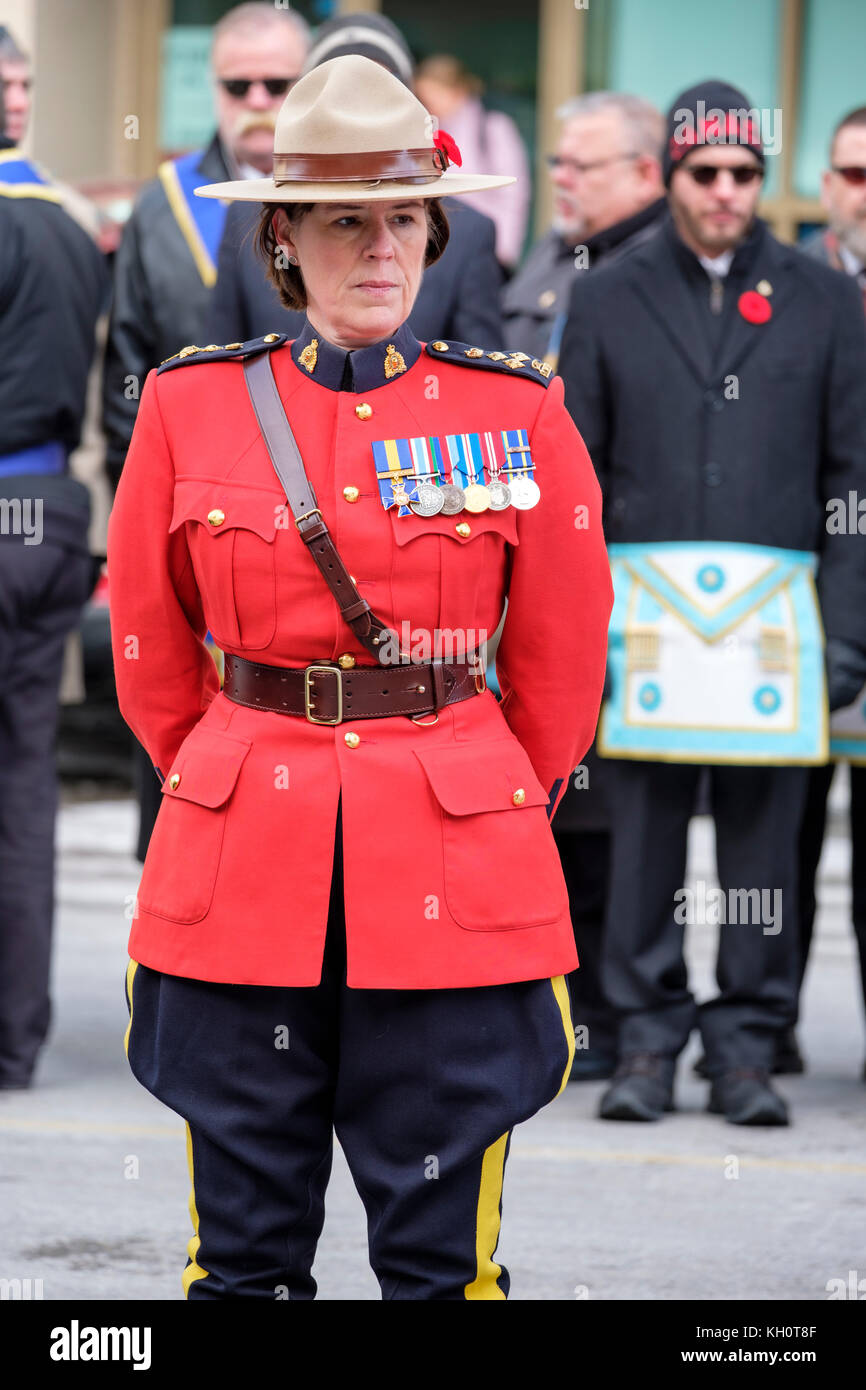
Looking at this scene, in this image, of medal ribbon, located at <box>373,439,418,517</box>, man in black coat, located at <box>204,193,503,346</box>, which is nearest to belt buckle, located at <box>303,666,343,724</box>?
medal ribbon, located at <box>373,439,418,517</box>

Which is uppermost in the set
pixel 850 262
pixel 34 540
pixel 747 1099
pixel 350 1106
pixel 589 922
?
pixel 850 262

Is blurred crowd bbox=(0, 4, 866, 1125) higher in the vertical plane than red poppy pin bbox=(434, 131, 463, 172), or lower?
lower

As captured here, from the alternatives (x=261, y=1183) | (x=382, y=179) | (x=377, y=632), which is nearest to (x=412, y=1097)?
(x=261, y=1183)

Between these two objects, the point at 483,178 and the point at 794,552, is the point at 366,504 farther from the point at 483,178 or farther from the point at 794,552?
the point at 794,552

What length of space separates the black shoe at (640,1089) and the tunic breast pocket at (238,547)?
275 cm

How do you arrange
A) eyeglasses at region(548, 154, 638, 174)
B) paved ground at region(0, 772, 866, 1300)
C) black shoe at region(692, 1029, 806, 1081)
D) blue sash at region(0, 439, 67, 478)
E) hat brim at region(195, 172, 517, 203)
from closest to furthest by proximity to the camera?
1. hat brim at region(195, 172, 517, 203)
2. paved ground at region(0, 772, 866, 1300)
3. blue sash at region(0, 439, 67, 478)
4. black shoe at region(692, 1029, 806, 1081)
5. eyeglasses at region(548, 154, 638, 174)

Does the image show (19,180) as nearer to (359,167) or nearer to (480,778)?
(359,167)

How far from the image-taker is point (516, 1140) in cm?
557

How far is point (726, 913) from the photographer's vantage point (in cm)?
581

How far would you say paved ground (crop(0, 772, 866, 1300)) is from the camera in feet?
14.9

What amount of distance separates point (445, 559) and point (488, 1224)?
2.91 ft

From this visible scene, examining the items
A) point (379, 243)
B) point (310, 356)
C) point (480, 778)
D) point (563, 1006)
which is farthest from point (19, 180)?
point (563, 1006)

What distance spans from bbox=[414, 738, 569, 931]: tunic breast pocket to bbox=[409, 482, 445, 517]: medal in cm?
31

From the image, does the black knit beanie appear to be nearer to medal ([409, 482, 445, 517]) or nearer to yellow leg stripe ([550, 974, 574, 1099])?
medal ([409, 482, 445, 517])
